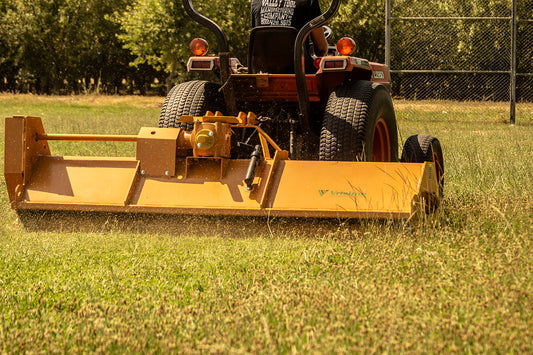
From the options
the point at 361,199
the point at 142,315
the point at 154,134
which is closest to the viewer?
the point at 142,315

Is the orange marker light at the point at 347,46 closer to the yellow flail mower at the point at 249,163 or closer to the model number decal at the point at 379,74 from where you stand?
the yellow flail mower at the point at 249,163

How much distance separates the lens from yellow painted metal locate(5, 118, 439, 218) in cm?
489

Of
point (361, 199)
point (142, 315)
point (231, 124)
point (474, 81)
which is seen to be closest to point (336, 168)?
point (361, 199)

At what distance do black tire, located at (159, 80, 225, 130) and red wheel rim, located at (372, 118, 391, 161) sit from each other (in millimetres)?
1351

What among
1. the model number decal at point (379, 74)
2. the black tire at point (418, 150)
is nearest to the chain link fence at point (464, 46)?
the model number decal at point (379, 74)

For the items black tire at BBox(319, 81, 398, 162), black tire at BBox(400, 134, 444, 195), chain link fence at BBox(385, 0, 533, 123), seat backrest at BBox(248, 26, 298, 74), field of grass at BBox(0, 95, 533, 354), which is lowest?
field of grass at BBox(0, 95, 533, 354)

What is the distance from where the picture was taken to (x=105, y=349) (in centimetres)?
291

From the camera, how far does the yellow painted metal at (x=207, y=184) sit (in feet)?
16.0

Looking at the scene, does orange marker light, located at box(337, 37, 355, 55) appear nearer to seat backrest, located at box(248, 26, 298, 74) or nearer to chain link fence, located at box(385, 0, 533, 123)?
seat backrest, located at box(248, 26, 298, 74)

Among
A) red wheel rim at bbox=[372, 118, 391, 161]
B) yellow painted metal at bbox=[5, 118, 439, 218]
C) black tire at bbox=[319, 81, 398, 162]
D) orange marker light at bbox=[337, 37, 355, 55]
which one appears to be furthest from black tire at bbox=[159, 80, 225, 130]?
red wheel rim at bbox=[372, 118, 391, 161]

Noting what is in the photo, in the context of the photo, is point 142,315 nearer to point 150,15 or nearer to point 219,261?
point 219,261

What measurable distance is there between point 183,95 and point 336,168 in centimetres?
159

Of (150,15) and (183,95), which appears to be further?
(150,15)

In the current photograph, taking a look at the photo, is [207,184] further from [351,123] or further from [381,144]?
[381,144]
